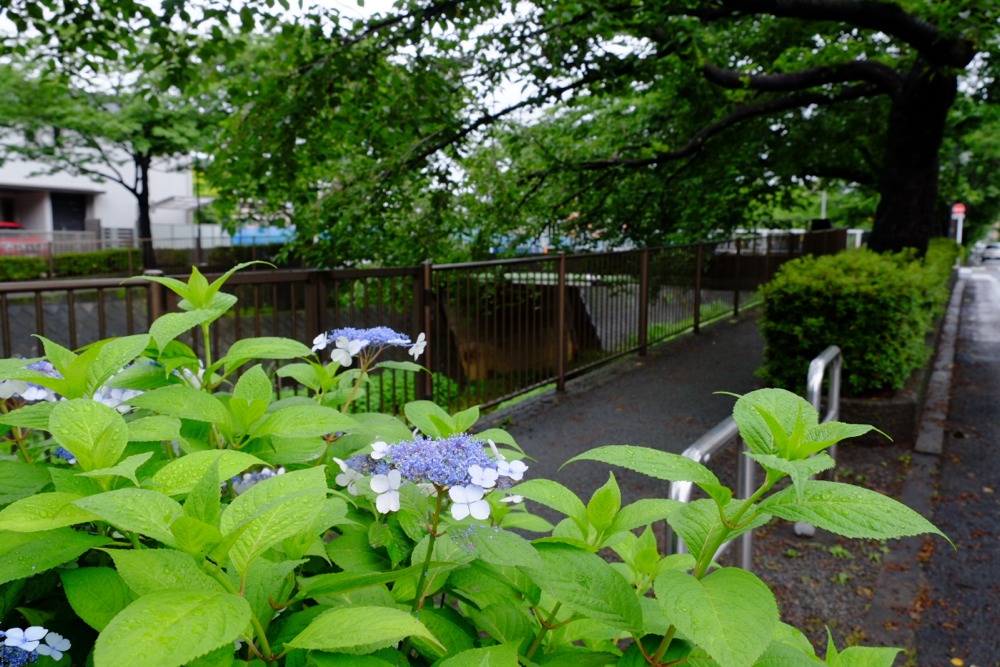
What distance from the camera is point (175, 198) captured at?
47938 mm

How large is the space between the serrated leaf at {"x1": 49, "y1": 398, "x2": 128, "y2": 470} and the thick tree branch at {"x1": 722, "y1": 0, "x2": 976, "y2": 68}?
895 cm

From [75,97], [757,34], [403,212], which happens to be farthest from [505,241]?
[75,97]

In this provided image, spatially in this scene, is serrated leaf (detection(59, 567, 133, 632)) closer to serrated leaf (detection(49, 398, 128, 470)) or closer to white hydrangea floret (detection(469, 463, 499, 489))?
serrated leaf (detection(49, 398, 128, 470))

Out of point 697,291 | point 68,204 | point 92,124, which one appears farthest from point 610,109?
point 68,204

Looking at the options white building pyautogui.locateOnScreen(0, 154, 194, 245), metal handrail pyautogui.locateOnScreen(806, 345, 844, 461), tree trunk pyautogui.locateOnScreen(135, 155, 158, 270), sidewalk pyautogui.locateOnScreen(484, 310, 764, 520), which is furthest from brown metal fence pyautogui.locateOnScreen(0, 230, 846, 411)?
white building pyautogui.locateOnScreen(0, 154, 194, 245)

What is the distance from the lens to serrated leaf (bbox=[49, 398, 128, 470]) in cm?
106

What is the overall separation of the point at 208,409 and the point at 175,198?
51.4m

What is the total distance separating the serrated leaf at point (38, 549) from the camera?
3.14ft

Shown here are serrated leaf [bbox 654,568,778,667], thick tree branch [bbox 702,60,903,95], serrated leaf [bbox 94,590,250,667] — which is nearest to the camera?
serrated leaf [bbox 94,590,250,667]

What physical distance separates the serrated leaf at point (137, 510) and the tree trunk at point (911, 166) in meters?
12.6

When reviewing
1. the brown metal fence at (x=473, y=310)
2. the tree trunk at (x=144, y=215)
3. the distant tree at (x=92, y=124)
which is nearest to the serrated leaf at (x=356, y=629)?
the brown metal fence at (x=473, y=310)

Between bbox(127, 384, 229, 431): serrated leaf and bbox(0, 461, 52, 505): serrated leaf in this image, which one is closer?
bbox(0, 461, 52, 505): serrated leaf

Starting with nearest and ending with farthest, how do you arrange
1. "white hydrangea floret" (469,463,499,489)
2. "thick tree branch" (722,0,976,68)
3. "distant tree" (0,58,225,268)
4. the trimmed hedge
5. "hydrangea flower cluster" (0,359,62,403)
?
"white hydrangea floret" (469,463,499,489) → "hydrangea flower cluster" (0,359,62,403) → the trimmed hedge → "thick tree branch" (722,0,976,68) → "distant tree" (0,58,225,268)

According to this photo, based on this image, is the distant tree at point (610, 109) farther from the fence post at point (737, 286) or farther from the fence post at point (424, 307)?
the fence post at point (424, 307)
